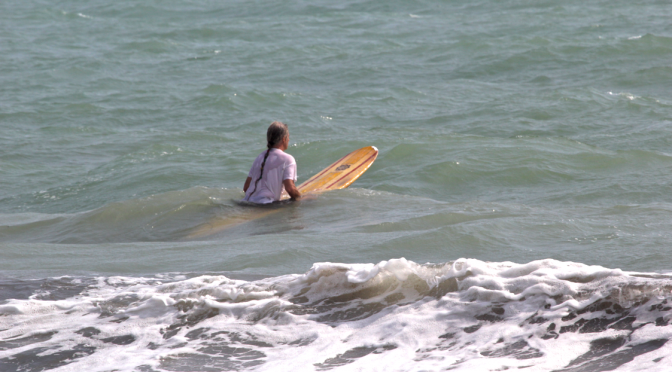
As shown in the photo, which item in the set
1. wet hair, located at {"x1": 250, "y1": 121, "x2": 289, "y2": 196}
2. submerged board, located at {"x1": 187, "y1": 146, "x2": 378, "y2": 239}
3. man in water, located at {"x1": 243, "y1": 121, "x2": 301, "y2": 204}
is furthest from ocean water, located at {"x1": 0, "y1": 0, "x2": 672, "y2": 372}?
wet hair, located at {"x1": 250, "y1": 121, "x2": 289, "y2": 196}

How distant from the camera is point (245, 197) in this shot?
756cm

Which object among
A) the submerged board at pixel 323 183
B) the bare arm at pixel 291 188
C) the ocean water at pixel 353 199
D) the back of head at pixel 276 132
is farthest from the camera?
the bare arm at pixel 291 188

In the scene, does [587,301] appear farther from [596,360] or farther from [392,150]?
[392,150]

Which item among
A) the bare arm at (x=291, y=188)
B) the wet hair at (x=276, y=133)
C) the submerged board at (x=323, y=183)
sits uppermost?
the wet hair at (x=276, y=133)

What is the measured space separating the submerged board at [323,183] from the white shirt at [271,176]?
0.54 ft

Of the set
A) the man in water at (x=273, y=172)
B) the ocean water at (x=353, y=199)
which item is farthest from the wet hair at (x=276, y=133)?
the ocean water at (x=353, y=199)

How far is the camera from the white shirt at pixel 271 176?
7191mm

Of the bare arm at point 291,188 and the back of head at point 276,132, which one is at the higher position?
the back of head at point 276,132

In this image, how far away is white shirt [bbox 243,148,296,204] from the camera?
23.6ft

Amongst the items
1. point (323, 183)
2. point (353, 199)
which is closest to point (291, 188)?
point (353, 199)

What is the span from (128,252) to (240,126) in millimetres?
8093

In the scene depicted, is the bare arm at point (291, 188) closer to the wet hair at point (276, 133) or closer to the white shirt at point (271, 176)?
the white shirt at point (271, 176)

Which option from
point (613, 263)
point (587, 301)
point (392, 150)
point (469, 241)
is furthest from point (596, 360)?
point (392, 150)

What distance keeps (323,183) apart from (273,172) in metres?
1.15
